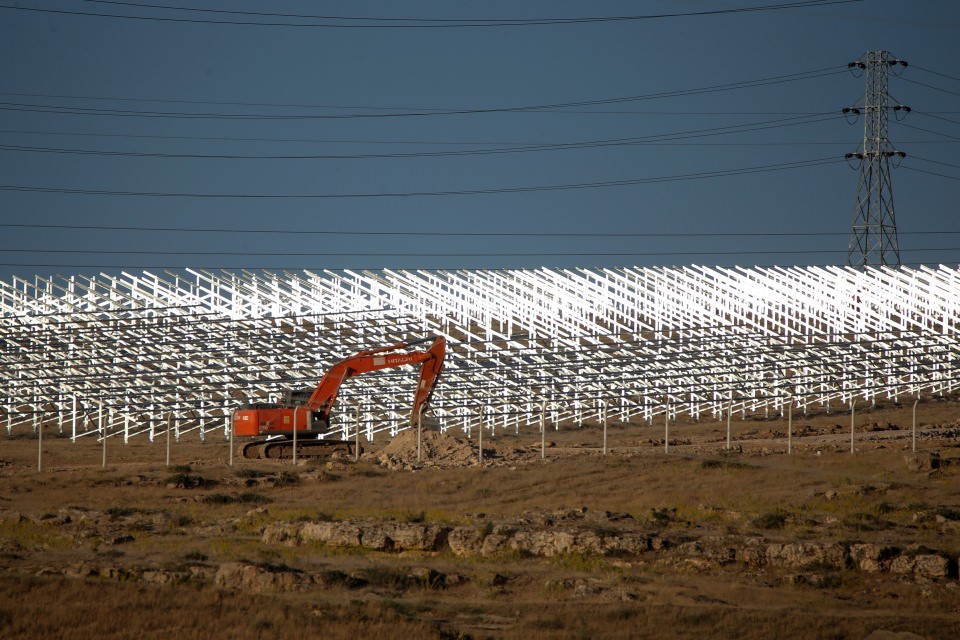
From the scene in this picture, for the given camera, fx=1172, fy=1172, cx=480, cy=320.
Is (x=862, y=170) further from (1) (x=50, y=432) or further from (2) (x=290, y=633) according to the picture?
(2) (x=290, y=633)

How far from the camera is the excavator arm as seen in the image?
27.2 m

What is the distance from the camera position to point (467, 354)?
3719 cm

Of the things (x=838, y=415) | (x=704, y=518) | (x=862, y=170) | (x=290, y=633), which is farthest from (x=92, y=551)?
(x=862, y=170)

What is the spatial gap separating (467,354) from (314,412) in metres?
10.8

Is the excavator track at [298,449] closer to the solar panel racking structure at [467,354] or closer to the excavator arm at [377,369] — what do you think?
the excavator arm at [377,369]

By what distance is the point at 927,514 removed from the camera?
16.6 metres

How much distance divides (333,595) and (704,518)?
23.5 ft

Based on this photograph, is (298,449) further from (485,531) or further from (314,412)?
(485,531)

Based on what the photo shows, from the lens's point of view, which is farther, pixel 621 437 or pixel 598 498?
pixel 621 437

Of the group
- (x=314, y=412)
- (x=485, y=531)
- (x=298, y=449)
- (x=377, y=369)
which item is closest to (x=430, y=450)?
(x=377, y=369)

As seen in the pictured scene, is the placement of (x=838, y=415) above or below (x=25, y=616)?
above

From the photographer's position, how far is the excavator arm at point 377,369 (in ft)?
89.3

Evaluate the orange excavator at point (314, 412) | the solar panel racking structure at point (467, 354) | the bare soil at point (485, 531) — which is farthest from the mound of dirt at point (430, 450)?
the solar panel racking structure at point (467, 354)

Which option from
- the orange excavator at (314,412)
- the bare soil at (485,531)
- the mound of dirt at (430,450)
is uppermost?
the orange excavator at (314,412)
